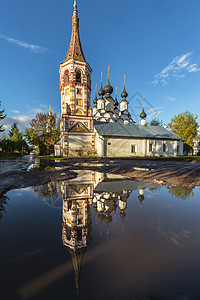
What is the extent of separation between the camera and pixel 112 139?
25719mm

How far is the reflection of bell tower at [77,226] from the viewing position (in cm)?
176

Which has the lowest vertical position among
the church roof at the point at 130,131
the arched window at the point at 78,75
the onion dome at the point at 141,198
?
the onion dome at the point at 141,198

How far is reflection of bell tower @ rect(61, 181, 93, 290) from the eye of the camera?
1756 mm

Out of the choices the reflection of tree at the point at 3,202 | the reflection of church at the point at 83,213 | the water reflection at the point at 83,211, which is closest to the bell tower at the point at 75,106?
the reflection of tree at the point at 3,202

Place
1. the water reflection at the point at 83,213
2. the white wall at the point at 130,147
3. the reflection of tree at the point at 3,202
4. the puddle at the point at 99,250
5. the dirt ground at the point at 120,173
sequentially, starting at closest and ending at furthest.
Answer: the puddle at the point at 99,250
the water reflection at the point at 83,213
the reflection of tree at the point at 3,202
the dirt ground at the point at 120,173
the white wall at the point at 130,147

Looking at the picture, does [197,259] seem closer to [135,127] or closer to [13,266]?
[13,266]

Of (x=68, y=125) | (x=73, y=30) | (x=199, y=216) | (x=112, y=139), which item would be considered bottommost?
(x=199, y=216)

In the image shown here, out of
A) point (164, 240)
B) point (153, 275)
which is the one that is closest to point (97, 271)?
point (153, 275)

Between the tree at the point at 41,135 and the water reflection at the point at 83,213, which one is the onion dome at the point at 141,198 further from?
the tree at the point at 41,135

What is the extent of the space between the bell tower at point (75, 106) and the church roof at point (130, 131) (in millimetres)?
2971

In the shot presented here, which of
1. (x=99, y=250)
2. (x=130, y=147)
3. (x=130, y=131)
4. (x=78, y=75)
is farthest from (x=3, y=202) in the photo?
(x=130, y=131)

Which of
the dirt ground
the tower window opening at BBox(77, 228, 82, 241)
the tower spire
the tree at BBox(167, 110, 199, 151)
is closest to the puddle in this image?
the tower window opening at BBox(77, 228, 82, 241)

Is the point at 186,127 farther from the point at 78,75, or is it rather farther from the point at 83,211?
the point at 83,211

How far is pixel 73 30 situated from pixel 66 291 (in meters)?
35.0
